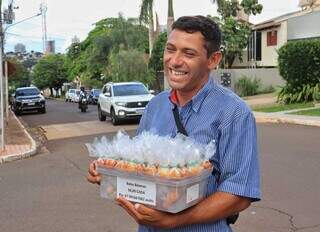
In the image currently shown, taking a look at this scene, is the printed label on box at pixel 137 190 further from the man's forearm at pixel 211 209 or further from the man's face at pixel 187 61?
the man's face at pixel 187 61

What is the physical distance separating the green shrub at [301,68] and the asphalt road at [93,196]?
11.8 m

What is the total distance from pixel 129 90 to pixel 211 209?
19.9 meters

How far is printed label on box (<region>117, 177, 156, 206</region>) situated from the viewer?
2.09m

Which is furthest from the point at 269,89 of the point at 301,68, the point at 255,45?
the point at 301,68

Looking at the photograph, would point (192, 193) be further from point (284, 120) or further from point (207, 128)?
point (284, 120)

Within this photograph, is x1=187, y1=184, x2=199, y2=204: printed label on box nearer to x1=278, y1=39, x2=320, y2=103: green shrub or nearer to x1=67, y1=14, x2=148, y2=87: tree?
x1=278, y1=39, x2=320, y2=103: green shrub

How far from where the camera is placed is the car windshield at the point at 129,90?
21.8 metres

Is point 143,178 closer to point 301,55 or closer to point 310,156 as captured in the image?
point 310,156

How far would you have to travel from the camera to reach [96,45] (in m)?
67.6

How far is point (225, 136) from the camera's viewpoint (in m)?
2.24

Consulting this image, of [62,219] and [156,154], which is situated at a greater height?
[156,154]

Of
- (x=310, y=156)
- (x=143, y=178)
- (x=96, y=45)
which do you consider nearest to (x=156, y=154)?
(x=143, y=178)

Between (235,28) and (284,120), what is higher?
(235,28)

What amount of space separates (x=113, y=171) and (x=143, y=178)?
6.8 inches
